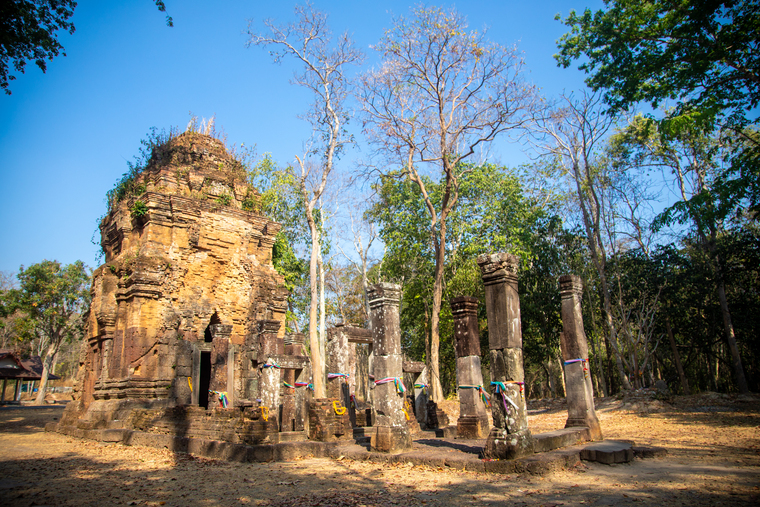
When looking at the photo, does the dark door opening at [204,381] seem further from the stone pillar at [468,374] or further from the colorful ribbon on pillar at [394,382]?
the colorful ribbon on pillar at [394,382]

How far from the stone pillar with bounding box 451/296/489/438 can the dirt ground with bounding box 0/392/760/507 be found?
3252 millimetres

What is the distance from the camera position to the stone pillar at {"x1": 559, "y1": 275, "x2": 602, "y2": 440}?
912cm

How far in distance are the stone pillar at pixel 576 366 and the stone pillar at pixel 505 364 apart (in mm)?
2856

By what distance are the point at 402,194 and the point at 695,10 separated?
13847 millimetres

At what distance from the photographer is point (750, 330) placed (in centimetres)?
1975

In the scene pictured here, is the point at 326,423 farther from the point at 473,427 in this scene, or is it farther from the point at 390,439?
the point at 473,427

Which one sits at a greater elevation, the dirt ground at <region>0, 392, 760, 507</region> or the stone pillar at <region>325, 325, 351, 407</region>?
the stone pillar at <region>325, 325, 351, 407</region>

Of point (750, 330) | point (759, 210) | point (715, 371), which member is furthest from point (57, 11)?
point (715, 371)

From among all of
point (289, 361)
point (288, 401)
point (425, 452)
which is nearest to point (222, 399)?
point (288, 401)

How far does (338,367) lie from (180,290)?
7343 millimetres

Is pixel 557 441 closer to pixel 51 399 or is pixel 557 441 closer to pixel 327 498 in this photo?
pixel 327 498

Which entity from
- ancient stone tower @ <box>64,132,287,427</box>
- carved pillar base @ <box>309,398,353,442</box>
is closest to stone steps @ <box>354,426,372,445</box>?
carved pillar base @ <box>309,398,353,442</box>

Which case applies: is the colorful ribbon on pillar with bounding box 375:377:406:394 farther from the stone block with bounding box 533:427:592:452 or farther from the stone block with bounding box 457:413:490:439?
the stone block with bounding box 457:413:490:439

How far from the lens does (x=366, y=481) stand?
6.39 metres
